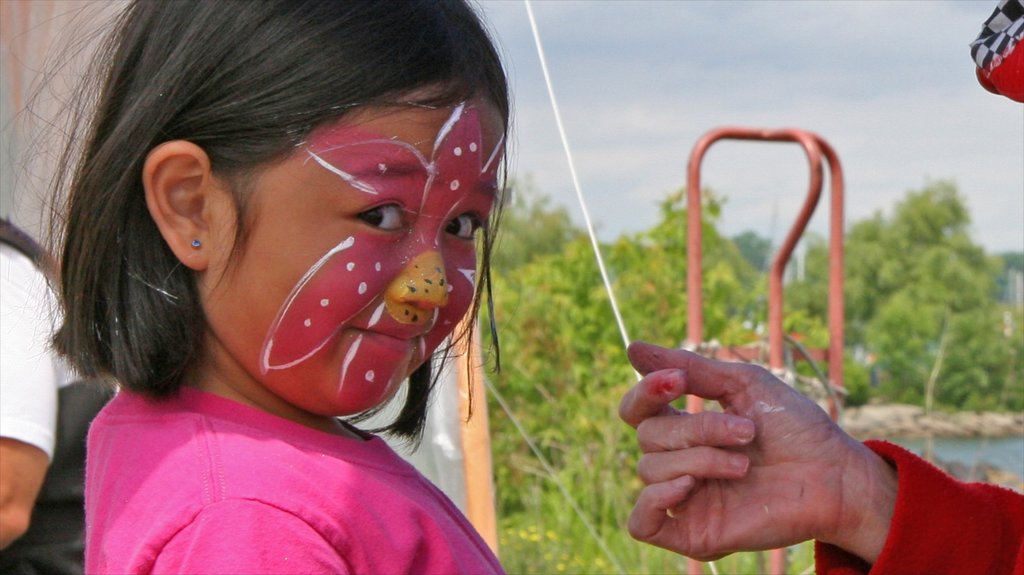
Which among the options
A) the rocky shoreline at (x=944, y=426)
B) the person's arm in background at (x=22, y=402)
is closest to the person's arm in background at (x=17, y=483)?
the person's arm in background at (x=22, y=402)

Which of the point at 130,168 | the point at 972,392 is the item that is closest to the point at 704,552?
the point at 130,168

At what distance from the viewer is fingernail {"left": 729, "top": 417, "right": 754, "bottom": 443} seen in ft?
4.34

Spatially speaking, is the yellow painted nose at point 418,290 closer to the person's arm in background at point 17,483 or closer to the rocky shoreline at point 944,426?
the person's arm in background at point 17,483

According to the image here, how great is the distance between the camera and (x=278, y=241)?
3.70ft

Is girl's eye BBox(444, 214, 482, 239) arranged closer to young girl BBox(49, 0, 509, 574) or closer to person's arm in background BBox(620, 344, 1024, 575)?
young girl BBox(49, 0, 509, 574)

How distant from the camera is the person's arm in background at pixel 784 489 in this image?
1.35m

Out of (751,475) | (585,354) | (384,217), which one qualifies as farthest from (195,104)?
(585,354)

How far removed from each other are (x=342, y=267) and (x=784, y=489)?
0.60 m

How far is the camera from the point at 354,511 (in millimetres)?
1093

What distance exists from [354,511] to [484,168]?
367mm

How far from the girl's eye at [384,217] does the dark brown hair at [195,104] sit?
0.09 metres

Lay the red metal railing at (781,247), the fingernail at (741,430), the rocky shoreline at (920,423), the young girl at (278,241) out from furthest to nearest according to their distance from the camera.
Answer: the rocky shoreline at (920,423) → the red metal railing at (781,247) → the fingernail at (741,430) → the young girl at (278,241)

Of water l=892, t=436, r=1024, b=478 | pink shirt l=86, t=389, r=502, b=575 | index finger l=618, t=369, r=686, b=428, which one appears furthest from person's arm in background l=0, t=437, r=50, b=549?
water l=892, t=436, r=1024, b=478

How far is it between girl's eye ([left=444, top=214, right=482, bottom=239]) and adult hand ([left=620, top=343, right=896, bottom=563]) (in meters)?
0.26
